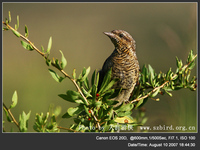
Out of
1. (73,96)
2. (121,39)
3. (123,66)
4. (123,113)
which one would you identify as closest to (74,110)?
(73,96)

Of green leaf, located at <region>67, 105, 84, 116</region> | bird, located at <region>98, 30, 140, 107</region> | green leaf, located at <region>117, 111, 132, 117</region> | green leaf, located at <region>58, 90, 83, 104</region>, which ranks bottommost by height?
green leaf, located at <region>117, 111, 132, 117</region>

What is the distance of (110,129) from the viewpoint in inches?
61.7

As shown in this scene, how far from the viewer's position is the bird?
2.19 m

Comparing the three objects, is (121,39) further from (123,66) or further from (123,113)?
(123,113)

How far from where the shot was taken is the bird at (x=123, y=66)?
2.19 metres

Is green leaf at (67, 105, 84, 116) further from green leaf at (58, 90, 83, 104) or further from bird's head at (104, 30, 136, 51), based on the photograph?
bird's head at (104, 30, 136, 51)

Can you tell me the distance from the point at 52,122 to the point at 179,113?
57.5 inches

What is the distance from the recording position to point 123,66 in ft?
7.31

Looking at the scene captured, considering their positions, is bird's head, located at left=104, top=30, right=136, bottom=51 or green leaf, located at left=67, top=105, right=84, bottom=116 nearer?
green leaf, located at left=67, top=105, right=84, bottom=116

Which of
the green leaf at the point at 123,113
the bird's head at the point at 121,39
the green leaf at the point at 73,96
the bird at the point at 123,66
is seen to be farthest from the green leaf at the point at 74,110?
the bird's head at the point at 121,39

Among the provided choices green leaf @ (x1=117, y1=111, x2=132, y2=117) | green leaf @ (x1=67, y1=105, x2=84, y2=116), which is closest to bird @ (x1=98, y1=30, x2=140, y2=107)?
green leaf @ (x1=117, y1=111, x2=132, y2=117)

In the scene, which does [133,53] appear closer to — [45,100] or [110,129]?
[110,129]

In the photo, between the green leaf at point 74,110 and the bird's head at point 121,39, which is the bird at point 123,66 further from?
the green leaf at point 74,110

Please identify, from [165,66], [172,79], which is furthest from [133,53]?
[165,66]
